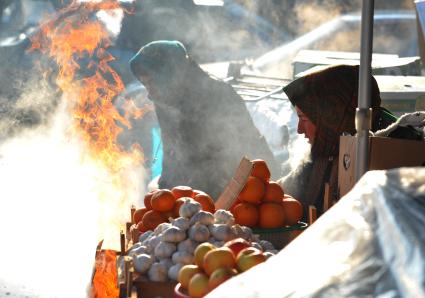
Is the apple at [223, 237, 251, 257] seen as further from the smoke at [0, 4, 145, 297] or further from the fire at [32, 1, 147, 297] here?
the fire at [32, 1, 147, 297]

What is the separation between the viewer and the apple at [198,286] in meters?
2.44

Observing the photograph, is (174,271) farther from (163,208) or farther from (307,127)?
(307,127)

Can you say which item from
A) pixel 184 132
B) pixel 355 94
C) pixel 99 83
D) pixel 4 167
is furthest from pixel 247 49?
pixel 355 94

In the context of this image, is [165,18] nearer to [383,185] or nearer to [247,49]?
[247,49]

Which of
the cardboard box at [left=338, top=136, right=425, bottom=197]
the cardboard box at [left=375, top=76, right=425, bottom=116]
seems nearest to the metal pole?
the cardboard box at [left=338, top=136, right=425, bottom=197]

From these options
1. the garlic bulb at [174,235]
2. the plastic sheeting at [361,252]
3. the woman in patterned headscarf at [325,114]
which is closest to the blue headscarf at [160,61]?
the woman in patterned headscarf at [325,114]

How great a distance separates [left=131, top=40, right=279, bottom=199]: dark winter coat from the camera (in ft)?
20.5

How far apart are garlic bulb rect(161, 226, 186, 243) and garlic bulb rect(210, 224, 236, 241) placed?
0.34 ft

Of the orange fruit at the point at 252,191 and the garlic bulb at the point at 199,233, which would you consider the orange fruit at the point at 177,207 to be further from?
the garlic bulb at the point at 199,233

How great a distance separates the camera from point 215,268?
97.1 inches

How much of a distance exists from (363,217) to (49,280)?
189 inches

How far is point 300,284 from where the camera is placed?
1.96 meters

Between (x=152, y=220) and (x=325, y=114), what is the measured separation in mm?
1194

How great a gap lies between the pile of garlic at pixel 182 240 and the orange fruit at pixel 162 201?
38 cm
